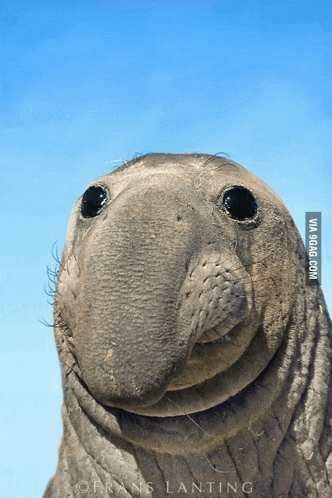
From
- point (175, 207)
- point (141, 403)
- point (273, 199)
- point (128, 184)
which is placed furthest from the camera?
point (273, 199)

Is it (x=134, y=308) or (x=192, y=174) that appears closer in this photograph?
(x=134, y=308)

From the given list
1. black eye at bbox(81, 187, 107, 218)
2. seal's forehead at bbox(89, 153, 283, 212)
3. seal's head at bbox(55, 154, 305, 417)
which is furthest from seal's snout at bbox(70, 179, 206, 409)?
black eye at bbox(81, 187, 107, 218)

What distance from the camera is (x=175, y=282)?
362 cm

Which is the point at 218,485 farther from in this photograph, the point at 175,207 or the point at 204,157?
the point at 204,157

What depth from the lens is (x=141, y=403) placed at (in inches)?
139

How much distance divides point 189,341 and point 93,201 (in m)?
1.22

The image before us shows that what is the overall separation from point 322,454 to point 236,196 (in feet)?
5.39

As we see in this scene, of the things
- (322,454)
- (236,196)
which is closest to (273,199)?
(236,196)

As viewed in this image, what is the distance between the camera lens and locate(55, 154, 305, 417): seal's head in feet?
11.6

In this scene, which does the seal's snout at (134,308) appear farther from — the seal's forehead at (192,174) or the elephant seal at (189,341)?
the seal's forehead at (192,174)

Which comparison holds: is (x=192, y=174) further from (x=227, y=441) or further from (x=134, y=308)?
(x=227, y=441)

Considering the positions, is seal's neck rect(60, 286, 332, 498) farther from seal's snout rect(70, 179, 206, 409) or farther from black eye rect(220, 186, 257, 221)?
black eye rect(220, 186, 257, 221)

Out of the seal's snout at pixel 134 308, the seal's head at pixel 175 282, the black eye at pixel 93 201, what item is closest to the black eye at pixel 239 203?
the seal's head at pixel 175 282

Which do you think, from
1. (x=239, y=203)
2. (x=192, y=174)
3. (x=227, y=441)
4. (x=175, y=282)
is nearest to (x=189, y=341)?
(x=175, y=282)
